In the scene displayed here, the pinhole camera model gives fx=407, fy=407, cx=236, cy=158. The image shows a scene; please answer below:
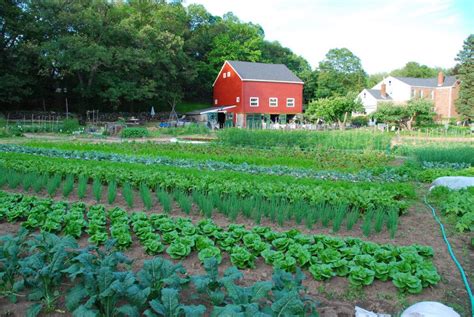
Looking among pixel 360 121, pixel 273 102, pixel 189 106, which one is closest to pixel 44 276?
pixel 273 102

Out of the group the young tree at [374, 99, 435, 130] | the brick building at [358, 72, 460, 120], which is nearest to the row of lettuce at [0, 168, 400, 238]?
the young tree at [374, 99, 435, 130]

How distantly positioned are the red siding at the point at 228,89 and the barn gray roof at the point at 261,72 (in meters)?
0.72

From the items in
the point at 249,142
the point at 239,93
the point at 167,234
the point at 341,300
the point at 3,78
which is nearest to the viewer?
the point at 341,300

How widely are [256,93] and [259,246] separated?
1559 inches

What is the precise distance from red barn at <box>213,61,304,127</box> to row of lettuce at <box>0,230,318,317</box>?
127ft

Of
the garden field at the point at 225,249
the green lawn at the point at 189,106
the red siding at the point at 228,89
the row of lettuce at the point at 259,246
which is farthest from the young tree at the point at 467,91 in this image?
the row of lettuce at the point at 259,246

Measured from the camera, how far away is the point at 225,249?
4.57m

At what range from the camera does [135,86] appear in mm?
39156

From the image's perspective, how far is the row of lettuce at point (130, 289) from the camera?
2836mm

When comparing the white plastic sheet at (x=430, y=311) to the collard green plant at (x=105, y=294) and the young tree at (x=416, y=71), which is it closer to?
the collard green plant at (x=105, y=294)

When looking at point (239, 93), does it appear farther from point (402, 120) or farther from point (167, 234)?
point (167, 234)

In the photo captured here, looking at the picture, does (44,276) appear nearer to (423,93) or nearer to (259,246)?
(259,246)

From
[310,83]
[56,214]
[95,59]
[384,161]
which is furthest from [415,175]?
[310,83]

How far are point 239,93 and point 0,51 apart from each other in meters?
22.1
